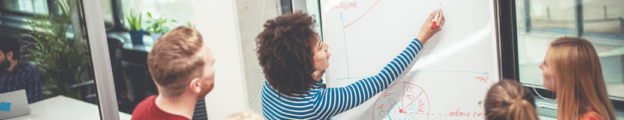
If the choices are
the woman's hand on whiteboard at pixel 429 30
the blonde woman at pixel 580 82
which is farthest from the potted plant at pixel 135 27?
the blonde woman at pixel 580 82

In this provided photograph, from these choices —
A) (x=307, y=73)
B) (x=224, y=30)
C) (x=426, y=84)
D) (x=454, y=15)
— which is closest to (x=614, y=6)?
(x=454, y=15)

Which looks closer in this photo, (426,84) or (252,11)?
(426,84)

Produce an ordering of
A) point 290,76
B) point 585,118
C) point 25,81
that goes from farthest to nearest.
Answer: point 25,81
point 290,76
point 585,118

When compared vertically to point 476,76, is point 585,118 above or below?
below

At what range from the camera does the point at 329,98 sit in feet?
3.79

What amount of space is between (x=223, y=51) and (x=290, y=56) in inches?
34.2

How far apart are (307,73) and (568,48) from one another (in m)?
0.79

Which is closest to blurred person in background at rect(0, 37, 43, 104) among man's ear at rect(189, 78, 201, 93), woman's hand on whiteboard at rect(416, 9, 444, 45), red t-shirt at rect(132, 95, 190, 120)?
red t-shirt at rect(132, 95, 190, 120)

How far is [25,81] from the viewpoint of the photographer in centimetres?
163

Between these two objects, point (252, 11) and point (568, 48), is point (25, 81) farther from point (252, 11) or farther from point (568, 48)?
point (568, 48)

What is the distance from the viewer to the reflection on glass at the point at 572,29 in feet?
4.29

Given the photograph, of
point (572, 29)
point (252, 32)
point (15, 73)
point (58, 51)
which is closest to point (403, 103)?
point (572, 29)

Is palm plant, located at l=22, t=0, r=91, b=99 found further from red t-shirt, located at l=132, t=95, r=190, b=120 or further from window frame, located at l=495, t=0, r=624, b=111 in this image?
window frame, located at l=495, t=0, r=624, b=111

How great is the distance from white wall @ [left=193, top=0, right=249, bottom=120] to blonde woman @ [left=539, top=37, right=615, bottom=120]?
1459 mm
